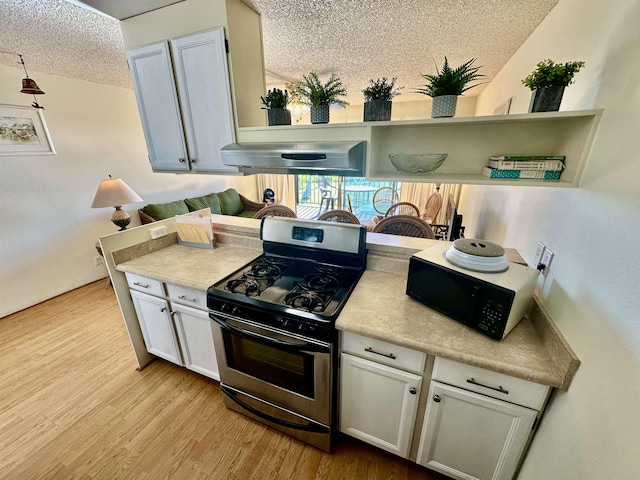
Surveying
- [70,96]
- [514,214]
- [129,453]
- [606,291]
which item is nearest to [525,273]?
[606,291]

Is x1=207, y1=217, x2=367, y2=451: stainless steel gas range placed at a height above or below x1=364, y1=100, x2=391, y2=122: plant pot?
below

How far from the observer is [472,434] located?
1102 millimetres

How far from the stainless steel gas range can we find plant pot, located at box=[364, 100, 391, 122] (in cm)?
62

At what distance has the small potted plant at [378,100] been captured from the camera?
1.32 meters

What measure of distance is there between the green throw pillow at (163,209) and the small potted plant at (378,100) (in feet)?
11.7

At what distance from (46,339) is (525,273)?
3791mm

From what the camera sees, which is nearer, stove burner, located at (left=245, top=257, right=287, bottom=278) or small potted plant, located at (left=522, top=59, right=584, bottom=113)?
small potted plant, located at (left=522, top=59, right=584, bottom=113)

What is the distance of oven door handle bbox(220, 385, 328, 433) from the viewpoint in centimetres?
139

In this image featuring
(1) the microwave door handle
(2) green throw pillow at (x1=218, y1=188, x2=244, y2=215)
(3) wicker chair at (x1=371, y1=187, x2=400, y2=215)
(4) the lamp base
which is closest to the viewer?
(1) the microwave door handle

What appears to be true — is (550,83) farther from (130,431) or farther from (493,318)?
(130,431)

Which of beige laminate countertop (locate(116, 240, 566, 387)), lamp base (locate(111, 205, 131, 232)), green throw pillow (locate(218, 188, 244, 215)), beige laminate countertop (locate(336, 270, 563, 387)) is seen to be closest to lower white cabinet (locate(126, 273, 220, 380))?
beige laminate countertop (locate(116, 240, 566, 387))

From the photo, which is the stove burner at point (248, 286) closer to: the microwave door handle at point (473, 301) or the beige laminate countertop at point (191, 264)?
the beige laminate countertop at point (191, 264)

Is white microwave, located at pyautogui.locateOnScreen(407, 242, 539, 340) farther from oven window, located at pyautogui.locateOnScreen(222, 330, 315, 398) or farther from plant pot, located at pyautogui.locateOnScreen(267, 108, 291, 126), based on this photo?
plant pot, located at pyautogui.locateOnScreen(267, 108, 291, 126)

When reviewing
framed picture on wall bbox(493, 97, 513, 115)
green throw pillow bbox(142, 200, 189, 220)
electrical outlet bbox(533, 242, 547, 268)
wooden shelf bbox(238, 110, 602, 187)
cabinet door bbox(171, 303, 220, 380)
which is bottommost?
A: cabinet door bbox(171, 303, 220, 380)
